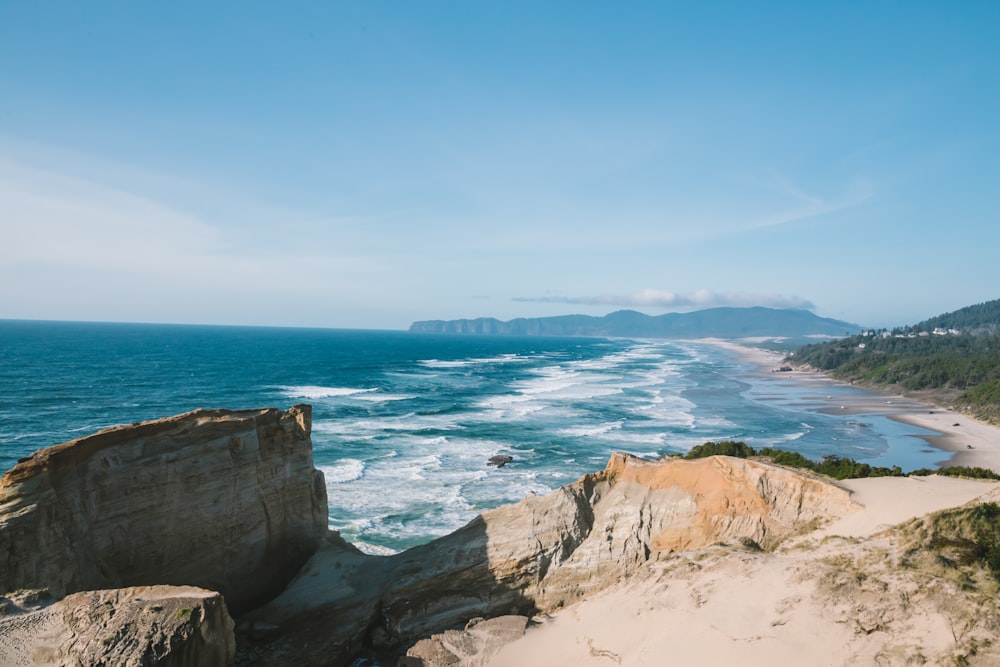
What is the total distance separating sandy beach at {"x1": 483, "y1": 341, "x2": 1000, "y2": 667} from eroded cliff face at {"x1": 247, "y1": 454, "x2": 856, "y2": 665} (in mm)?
886

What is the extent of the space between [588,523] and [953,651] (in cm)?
755

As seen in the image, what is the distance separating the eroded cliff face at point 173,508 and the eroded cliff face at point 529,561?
1343 mm

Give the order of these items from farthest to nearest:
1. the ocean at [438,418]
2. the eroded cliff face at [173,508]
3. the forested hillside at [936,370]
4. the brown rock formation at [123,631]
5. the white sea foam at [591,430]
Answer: the forested hillside at [936,370] → the white sea foam at [591,430] → the ocean at [438,418] → the eroded cliff face at [173,508] → the brown rock formation at [123,631]

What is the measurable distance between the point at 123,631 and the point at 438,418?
148 feet

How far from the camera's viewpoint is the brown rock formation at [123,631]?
7.94 meters

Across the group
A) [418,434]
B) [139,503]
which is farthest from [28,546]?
[418,434]

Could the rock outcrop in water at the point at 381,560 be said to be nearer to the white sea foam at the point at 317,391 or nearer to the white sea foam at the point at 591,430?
the white sea foam at the point at 591,430

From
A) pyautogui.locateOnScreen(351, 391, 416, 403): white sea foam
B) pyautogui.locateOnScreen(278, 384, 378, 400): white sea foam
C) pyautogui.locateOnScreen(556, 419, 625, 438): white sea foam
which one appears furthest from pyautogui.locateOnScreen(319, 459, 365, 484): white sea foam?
pyautogui.locateOnScreen(278, 384, 378, 400): white sea foam

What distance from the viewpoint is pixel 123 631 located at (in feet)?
27.0

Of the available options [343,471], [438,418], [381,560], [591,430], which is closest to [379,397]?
[438,418]

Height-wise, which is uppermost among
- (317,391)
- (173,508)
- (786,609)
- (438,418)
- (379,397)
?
(173,508)

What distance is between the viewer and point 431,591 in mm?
14398

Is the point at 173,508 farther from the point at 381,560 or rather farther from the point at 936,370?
the point at 936,370

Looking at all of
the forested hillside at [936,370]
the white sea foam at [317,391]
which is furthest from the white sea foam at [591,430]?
the forested hillside at [936,370]
